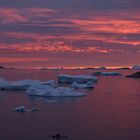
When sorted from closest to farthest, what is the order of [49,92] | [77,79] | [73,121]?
[73,121] → [49,92] → [77,79]

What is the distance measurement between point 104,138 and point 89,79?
33807 mm

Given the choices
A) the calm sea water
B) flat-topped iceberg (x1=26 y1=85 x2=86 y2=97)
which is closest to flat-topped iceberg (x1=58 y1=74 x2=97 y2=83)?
flat-topped iceberg (x1=26 y1=85 x2=86 y2=97)

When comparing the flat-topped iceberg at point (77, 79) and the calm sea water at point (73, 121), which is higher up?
the flat-topped iceberg at point (77, 79)

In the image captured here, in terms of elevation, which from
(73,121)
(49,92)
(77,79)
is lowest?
(73,121)

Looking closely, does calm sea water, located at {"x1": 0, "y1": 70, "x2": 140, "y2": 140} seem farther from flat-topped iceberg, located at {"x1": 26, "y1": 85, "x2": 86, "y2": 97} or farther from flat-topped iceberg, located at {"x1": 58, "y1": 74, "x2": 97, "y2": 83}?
flat-topped iceberg, located at {"x1": 58, "y1": 74, "x2": 97, "y2": 83}

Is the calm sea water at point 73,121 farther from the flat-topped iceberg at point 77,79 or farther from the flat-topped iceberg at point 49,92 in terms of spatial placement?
the flat-topped iceberg at point 77,79

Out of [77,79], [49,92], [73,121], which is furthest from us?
[77,79]

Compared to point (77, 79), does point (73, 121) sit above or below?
below

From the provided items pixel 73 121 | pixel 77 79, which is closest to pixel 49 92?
pixel 73 121

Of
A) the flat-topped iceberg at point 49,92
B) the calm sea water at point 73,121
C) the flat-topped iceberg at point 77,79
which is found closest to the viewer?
the calm sea water at point 73,121

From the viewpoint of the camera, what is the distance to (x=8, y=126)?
18.2m

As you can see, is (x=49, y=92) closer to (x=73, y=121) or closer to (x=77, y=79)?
(x=73, y=121)

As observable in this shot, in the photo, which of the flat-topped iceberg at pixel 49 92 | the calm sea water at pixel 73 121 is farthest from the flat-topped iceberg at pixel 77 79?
the calm sea water at pixel 73 121

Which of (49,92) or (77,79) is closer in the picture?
(49,92)
